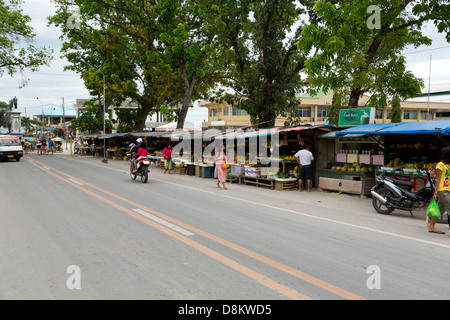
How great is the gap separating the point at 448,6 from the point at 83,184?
1597 cm

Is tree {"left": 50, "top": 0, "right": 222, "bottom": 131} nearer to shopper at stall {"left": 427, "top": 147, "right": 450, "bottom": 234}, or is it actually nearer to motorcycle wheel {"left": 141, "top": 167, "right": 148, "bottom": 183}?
motorcycle wheel {"left": 141, "top": 167, "right": 148, "bottom": 183}

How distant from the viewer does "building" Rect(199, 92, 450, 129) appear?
54.7 m

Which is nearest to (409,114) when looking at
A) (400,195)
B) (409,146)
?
(409,146)

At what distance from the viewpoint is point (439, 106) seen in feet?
188

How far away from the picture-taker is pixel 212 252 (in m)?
5.83

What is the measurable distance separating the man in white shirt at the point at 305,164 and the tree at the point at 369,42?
363 centimetres

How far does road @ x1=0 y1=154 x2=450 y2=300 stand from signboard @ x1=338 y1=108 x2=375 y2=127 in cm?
478

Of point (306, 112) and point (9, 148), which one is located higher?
point (306, 112)

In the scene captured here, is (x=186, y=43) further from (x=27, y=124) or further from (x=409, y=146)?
(x=27, y=124)

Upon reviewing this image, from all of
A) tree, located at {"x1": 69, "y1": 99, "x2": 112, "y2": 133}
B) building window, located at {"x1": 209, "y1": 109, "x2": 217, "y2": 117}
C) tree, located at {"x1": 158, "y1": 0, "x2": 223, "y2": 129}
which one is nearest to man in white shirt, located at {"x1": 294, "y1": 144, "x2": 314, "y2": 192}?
tree, located at {"x1": 158, "y1": 0, "x2": 223, "y2": 129}

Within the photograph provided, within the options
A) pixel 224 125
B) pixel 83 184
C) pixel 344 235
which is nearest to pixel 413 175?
pixel 344 235

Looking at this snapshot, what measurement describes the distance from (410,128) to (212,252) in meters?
7.95

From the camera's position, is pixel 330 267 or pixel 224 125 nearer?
pixel 330 267
